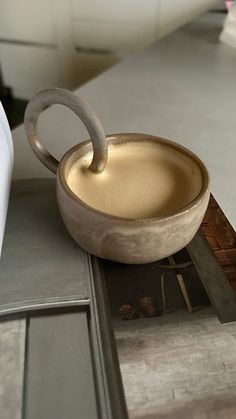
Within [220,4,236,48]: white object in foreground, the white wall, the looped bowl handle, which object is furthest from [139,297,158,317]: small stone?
the white wall

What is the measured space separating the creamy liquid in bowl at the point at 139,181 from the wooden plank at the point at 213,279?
6cm

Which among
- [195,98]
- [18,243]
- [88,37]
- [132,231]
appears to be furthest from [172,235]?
A: [88,37]

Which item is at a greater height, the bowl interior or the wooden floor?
the bowl interior

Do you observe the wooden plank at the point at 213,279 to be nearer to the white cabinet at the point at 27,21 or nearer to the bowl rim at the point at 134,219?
the bowl rim at the point at 134,219

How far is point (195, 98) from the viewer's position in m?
0.65

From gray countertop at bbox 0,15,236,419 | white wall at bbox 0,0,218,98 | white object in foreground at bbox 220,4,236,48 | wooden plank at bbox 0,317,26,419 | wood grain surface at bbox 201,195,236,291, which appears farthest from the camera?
white wall at bbox 0,0,218,98

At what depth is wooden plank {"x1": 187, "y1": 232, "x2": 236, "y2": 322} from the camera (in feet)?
1.18

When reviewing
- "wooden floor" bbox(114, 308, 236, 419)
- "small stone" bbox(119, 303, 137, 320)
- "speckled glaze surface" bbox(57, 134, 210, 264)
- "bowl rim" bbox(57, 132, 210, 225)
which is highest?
"bowl rim" bbox(57, 132, 210, 225)

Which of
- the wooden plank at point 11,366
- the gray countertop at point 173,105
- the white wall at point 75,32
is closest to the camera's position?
the wooden plank at point 11,366

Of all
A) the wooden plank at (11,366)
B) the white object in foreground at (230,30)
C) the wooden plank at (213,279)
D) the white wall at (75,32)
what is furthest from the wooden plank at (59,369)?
the white wall at (75,32)

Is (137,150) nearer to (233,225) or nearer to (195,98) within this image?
(233,225)

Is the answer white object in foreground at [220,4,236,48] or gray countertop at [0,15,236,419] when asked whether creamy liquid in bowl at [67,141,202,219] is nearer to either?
gray countertop at [0,15,236,419]

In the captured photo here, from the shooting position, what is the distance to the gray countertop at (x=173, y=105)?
528mm

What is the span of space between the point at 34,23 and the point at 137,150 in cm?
73
